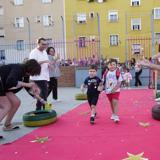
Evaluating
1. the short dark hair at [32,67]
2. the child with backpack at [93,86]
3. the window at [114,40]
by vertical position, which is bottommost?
the child with backpack at [93,86]

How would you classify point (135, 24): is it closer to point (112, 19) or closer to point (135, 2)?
point (112, 19)

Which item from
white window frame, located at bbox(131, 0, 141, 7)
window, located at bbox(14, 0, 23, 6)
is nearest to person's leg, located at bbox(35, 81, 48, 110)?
white window frame, located at bbox(131, 0, 141, 7)

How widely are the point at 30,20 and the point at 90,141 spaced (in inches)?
1504

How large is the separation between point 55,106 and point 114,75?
130 inches

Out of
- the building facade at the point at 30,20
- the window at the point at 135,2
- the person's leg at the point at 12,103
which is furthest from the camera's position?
the building facade at the point at 30,20

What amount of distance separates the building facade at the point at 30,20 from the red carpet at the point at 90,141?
109ft

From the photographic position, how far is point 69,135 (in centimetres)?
707

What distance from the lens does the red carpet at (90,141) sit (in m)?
5.74

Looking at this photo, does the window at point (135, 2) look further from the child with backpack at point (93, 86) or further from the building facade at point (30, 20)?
the child with backpack at point (93, 86)

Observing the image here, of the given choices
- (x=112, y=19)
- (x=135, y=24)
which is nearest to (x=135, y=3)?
(x=112, y=19)

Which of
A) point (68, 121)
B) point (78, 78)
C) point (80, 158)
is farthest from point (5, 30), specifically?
point (80, 158)

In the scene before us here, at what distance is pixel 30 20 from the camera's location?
43562mm

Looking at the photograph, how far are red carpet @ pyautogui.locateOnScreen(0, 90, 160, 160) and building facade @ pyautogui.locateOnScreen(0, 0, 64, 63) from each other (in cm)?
3326

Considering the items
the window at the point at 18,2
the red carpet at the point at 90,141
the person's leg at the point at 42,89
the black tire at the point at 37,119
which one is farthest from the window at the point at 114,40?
the black tire at the point at 37,119
